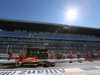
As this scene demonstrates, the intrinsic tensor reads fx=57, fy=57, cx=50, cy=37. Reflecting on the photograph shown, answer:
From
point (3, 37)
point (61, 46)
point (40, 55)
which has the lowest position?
point (40, 55)

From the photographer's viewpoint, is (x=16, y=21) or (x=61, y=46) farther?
(x=61, y=46)

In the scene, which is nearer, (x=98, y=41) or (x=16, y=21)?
(x=16, y=21)

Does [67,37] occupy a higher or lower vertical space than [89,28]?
lower

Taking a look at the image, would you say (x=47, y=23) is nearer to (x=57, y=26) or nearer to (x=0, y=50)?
(x=57, y=26)

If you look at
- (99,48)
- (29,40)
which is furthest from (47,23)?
(99,48)

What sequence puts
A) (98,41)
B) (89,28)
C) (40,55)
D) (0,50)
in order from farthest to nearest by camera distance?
(98,41)
(89,28)
(0,50)
(40,55)

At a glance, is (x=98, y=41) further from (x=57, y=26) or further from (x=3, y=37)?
(x=3, y=37)

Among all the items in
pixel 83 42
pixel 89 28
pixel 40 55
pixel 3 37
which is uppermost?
pixel 89 28

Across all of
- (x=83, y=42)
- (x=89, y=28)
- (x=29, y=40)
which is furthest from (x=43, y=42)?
(x=89, y=28)

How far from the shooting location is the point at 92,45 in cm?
2367

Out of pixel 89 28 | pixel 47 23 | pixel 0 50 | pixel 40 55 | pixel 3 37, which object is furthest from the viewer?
pixel 89 28

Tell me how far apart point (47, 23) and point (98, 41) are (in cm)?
2511

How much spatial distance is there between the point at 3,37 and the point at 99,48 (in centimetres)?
3663

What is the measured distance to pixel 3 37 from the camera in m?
19.0
